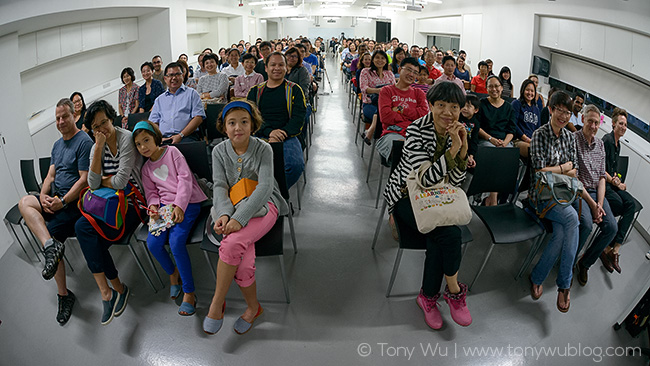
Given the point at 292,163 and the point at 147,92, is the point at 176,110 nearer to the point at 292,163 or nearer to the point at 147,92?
the point at 292,163

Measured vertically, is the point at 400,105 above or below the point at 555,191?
above

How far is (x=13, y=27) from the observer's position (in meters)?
4.11

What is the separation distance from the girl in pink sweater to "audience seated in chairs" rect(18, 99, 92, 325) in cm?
→ 55

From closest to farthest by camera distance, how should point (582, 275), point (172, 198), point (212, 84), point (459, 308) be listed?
point (459, 308) < point (172, 198) < point (582, 275) < point (212, 84)

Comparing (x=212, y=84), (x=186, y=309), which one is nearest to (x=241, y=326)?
(x=186, y=309)

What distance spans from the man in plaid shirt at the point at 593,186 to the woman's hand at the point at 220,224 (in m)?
2.38

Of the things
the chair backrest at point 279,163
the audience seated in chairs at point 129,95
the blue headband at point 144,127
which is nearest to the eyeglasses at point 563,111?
the chair backrest at point 279,163

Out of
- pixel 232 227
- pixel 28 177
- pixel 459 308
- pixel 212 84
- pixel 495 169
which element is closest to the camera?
pixel 232 227

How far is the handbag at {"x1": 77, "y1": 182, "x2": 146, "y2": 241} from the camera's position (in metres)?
2.53

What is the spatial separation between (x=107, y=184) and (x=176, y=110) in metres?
1.38

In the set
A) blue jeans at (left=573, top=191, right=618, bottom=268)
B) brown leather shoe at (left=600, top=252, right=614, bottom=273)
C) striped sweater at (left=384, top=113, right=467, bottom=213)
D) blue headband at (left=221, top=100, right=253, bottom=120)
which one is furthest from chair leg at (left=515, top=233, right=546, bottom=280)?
blue headband at (left=221, top=100, right=253, bottom=120)

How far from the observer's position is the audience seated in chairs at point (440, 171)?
2.36 meters

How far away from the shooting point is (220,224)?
7.69ft

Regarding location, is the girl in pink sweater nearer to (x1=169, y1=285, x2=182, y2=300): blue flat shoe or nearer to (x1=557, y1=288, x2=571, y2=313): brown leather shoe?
(x1=169, y1=285, x2=182, y2=300): blue flat shoe
